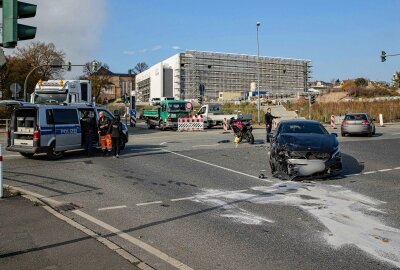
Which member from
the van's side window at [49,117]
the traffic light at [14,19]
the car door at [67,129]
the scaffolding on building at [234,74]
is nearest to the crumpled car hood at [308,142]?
the traffic light at [14,19]

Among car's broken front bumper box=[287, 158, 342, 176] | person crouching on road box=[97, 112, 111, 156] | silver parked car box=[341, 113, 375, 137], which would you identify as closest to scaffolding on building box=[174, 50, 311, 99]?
silver parked car box=[341, 113, 375, 137]

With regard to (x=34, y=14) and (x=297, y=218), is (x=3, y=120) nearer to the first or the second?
(x=34, y=14)

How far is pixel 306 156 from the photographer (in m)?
10.4

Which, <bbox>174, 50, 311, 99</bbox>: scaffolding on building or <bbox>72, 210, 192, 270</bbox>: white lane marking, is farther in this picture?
<bbox>174, 50, 311, 99</bbox>: scaffolding on building

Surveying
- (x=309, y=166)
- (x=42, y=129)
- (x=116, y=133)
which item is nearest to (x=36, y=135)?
(x=42, y=129)

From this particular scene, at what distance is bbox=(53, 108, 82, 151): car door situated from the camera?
14844 millimetres

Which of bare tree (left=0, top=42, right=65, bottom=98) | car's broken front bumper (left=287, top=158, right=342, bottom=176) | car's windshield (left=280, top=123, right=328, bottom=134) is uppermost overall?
bare tree (left=0, top=42, right=65, bottom=98)

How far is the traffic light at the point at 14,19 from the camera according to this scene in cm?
672

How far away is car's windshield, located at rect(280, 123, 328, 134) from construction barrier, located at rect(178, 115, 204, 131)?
68.5 ft

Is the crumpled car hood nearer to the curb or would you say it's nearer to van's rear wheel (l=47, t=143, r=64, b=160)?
the curb

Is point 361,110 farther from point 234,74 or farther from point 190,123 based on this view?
point 234,74

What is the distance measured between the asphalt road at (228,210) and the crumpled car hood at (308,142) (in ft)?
2.75

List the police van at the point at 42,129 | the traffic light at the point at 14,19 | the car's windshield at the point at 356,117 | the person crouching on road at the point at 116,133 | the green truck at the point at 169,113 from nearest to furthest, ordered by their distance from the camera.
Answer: the traffic light at the point at 14,19
the police van at the point at 42,129
the person crouching on road at the point at 116,133
the car's windshield at the point at 356,117
the green truck at the point at 169,113

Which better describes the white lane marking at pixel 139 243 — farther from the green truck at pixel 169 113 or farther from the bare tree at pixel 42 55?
the bare tree at pixel 42 55
